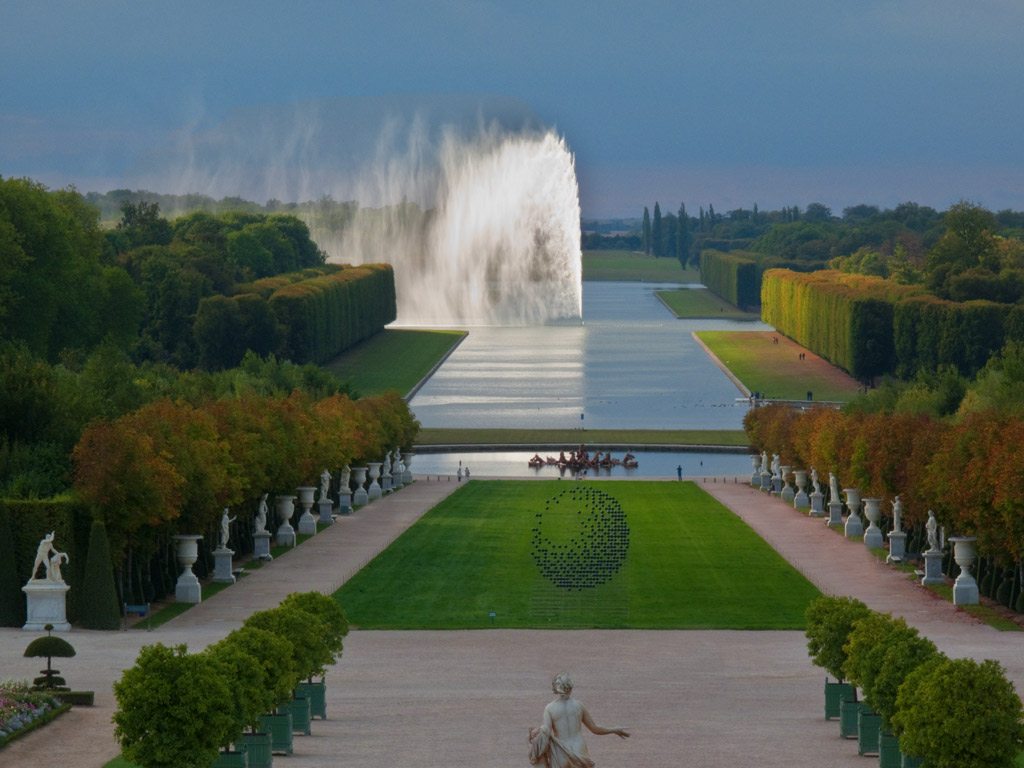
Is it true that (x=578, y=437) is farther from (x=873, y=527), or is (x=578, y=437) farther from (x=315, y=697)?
(x=315, y=697)

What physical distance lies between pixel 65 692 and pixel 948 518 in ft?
72.6

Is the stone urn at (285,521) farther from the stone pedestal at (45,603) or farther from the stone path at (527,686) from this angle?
Answer: the stone pedestal at (45,603)

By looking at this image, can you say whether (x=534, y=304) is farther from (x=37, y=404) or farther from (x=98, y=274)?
(x=37, y=404)

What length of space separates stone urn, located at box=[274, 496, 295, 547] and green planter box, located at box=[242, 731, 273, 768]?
28.6 m

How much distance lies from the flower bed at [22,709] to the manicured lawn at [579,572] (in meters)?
10.6

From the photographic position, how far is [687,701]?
26062mm

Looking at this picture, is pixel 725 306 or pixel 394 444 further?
pixel 725 306

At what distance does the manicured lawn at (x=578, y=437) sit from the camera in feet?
254

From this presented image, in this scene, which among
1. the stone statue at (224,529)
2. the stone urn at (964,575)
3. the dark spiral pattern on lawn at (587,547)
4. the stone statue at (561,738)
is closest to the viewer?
the stone statue at (561,738)

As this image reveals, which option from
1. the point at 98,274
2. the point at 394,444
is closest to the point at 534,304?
the point at 98,274

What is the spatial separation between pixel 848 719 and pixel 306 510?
32.3m

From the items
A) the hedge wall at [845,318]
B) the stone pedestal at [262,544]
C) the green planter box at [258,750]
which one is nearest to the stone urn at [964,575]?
the stone pedestal at [262,544]

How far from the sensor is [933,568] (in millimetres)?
40844

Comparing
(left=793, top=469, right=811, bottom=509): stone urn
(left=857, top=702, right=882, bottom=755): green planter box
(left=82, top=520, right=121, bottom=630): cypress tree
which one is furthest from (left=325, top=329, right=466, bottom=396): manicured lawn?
(left=857, top=702, right=882, bottom=755): green planter box
